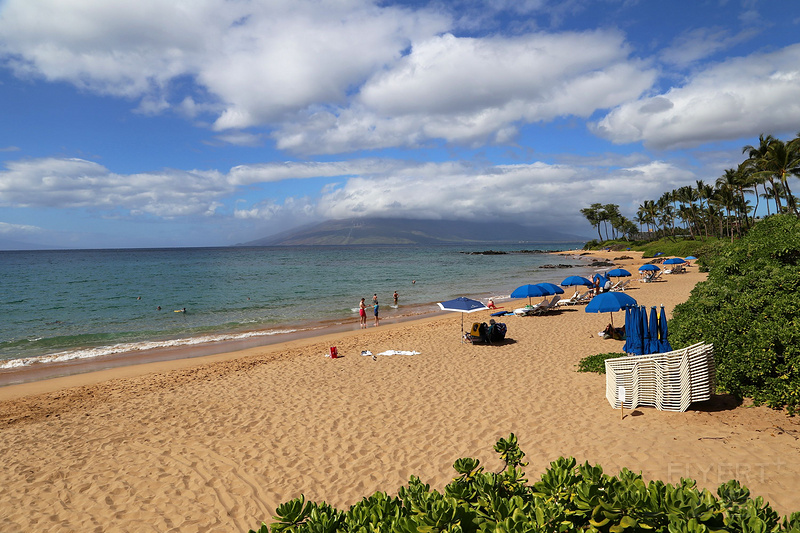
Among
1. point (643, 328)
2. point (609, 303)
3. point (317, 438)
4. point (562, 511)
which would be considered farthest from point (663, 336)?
point (562, 511)

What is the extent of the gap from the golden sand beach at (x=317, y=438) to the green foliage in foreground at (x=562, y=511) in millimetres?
3888

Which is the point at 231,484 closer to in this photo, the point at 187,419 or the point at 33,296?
the point at 187,419

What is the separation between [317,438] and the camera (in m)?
8.11

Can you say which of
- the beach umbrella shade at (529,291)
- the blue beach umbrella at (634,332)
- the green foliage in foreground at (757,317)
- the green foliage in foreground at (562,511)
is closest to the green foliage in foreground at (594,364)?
the blue beach umbrella at (634,332)

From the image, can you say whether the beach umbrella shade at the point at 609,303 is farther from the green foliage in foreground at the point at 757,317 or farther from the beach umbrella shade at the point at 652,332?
the beach umbrella shade at the point at 652,332

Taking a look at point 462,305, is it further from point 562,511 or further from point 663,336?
point 562,511

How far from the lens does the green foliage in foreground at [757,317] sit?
7281 millimetres

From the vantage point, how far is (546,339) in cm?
1583

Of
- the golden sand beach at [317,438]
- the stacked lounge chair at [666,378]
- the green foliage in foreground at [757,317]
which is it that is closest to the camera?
the golden sand beach at [317,438]

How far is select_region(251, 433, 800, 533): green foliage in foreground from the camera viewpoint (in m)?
2.30

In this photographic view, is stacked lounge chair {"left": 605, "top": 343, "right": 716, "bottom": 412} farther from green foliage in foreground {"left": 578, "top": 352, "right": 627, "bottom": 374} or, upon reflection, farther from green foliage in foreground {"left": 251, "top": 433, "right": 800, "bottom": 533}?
green foliage in foreground {"left": 251, "top": 433, "right": 800, "bottom": 533}

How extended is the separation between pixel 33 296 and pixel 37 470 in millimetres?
42270

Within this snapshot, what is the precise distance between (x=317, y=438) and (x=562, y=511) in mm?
6487

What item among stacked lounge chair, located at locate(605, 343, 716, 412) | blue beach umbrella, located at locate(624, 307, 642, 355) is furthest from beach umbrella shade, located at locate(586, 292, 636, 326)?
stacked lounge chair, located at locate(605, 343, 716, 412)
